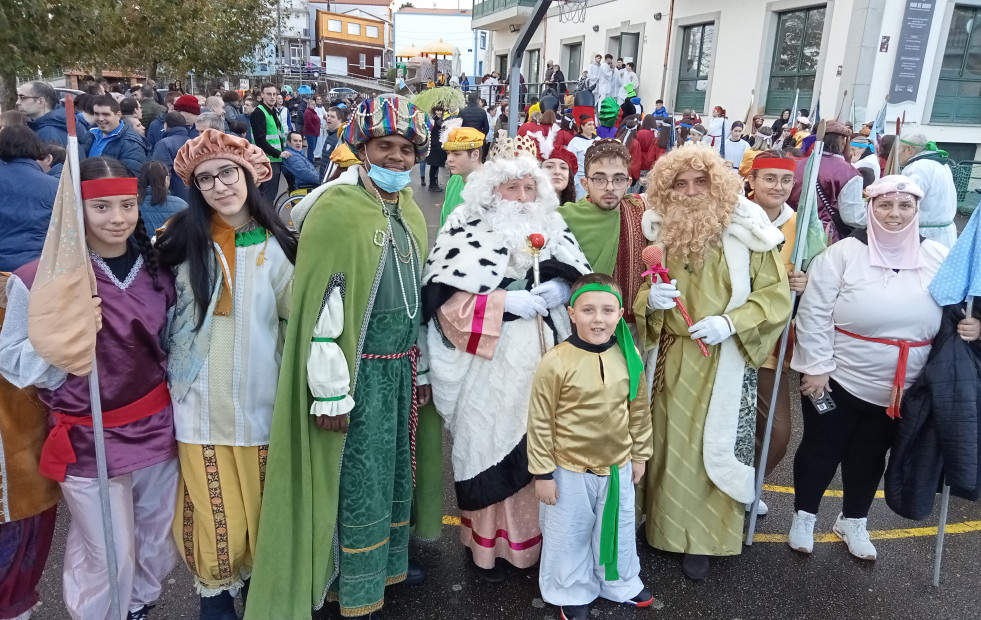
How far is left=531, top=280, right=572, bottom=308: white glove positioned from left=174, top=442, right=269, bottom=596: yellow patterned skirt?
133cm

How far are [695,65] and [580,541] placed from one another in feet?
61.8

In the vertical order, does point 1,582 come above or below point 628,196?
below

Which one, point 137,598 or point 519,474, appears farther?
point 519,474

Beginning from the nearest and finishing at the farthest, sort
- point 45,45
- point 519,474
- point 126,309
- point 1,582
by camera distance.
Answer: point 126,309, point 1,582, point 519,474, point 45,45

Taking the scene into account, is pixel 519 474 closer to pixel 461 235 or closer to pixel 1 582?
pixel 461 235

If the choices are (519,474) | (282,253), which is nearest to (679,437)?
(519,474)

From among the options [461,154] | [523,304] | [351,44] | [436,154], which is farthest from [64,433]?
[351,44]

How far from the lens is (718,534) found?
10.5ft

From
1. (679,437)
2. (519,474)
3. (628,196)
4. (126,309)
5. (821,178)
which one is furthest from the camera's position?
(821,178)

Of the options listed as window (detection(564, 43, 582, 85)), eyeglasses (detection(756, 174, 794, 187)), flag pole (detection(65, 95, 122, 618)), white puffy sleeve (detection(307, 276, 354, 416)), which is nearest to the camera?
flag pole (detection(65, 95, 122, 618))

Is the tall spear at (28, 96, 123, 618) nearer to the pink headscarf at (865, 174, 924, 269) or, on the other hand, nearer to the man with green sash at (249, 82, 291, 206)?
the pink headscarf at (865, 174, 924, 269)

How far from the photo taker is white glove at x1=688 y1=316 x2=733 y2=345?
2934mm

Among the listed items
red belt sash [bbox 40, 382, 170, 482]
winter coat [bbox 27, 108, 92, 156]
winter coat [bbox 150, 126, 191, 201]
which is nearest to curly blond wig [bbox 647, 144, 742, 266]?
red belt sash [bbox 40, 382, 170, 482]

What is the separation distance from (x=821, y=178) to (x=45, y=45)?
10139 mm
